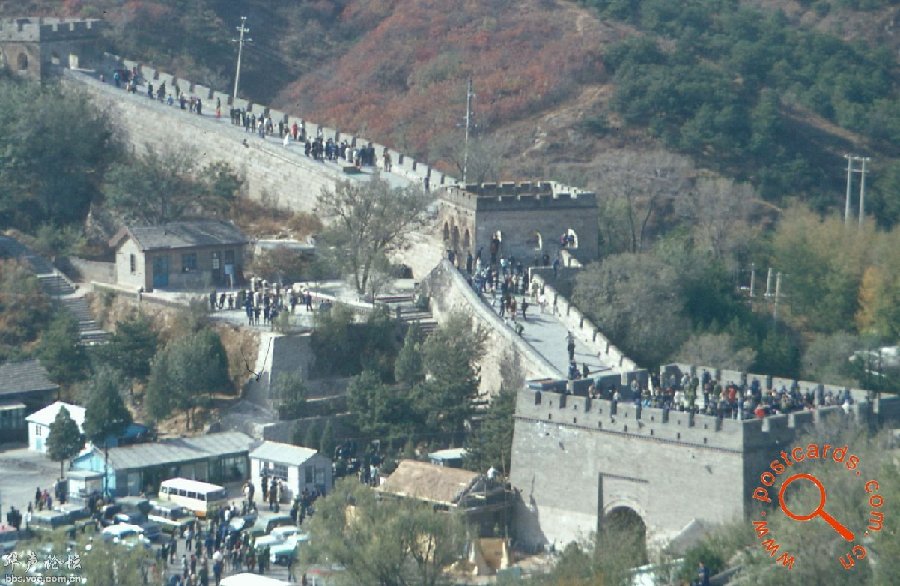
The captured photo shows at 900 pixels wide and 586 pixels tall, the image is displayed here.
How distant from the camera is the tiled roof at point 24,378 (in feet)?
218

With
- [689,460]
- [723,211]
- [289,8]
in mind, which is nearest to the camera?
[689,460]

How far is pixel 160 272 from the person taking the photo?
2805 inches

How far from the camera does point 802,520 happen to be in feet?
169

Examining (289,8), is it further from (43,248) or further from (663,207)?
(43,248)

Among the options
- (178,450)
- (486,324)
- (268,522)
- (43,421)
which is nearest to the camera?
(268,522)

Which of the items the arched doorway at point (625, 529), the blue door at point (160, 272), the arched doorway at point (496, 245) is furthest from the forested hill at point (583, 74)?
the arched doorway at point (625, 529)

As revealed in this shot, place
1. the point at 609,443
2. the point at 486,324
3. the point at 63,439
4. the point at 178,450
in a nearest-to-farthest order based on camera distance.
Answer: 1. the point at 609,443
2. the point at 63,439
3. the point at 178,450
4. the point at 486,324

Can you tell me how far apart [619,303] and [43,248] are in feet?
57.5

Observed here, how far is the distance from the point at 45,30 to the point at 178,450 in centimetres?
2757

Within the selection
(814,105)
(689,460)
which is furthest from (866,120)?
(689,460)

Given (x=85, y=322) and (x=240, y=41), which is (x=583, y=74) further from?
(x=85, y=322)

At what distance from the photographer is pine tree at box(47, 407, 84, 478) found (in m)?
62.2

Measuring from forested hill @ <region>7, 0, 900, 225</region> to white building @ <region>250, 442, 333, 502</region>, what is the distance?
2220cm

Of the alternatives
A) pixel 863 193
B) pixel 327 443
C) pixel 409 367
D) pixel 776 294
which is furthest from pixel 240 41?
pixel 327 443
